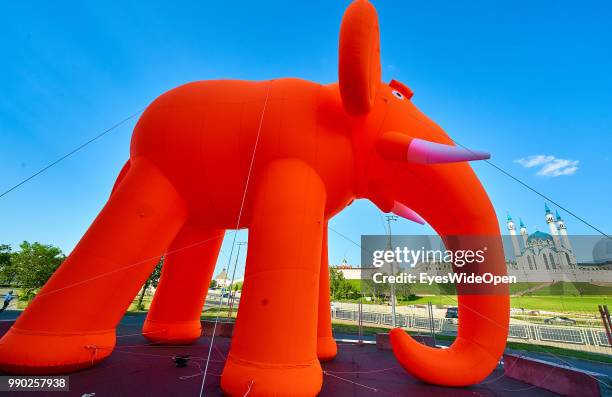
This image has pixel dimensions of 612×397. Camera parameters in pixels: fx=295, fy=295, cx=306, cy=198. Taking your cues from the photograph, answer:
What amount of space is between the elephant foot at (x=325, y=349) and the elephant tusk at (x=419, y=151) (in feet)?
12.7

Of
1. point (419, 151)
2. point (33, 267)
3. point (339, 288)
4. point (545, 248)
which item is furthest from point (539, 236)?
point (33, 267)

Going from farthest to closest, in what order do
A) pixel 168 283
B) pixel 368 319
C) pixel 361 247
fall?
pixel 368 319 → pixel 361 247 → pixel 168 283

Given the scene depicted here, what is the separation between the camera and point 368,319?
59.7 feet

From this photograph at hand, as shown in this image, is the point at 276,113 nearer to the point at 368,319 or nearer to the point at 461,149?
the point at 461,149

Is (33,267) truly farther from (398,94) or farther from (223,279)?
(398,94)

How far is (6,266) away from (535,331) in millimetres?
42795

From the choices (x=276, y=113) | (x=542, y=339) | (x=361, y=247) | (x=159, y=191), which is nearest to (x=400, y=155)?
(x=276, y=113)

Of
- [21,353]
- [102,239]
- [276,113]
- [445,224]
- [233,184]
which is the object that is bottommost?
[21,353]

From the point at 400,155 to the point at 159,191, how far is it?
3785mm

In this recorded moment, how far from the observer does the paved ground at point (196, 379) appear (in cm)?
358

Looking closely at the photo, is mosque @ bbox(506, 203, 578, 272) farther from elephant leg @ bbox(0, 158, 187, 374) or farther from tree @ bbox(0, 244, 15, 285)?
tree @ bbox(0, 244, 15, 285)

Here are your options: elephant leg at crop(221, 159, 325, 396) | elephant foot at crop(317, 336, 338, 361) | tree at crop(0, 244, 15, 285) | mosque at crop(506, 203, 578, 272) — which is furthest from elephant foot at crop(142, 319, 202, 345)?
mosque at crop(506, 203, 578, 272)

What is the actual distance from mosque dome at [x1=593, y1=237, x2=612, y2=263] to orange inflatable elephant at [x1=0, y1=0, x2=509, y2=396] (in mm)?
42801

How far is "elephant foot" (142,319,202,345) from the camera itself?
612 cm
